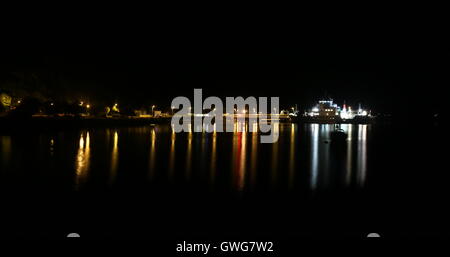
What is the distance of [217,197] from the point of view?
8594 mm

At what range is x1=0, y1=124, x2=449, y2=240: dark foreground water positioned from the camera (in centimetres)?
655

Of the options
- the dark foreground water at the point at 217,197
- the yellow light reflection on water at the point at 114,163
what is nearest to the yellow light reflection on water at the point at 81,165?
the dark foreground water at the point at 217,197

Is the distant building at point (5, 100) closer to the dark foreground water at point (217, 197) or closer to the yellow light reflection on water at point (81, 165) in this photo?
the yellow light reflection on water at point (81, 165)

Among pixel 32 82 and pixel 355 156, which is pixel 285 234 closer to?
pixel 355 156

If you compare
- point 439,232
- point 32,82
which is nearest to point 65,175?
point 439,232

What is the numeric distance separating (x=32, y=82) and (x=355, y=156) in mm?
35409

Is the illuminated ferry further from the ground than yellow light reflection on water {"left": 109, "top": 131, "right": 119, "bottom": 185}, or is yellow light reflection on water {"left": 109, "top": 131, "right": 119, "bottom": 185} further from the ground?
the illuminated ferry

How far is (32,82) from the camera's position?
43531 mm

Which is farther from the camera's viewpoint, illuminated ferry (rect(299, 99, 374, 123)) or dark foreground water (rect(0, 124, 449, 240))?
illuminated ferry (rect(299, 99, 374, 123))

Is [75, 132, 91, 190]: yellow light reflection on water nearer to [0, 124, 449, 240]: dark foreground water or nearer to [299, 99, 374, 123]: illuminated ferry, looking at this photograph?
[0, 124, 449, 240]: dark foreground water

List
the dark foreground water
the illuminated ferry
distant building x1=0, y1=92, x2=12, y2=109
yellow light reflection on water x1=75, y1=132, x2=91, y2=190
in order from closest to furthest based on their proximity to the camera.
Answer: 1. the dark foreground water
2. yellow light reflection on water x1=75, y1=132, x2=91, y2=190
3. distant building x1=0, y1=92, x2=12, y2=109
4. the illuminated ferry

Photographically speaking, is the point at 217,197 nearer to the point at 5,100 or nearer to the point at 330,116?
A: the point at 5,100

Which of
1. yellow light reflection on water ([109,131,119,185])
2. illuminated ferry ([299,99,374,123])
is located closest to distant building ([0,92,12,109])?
yellow light reflection on water ([109,131,119,185])

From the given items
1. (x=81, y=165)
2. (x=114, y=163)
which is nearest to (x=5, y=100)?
(x=114, y=163)
